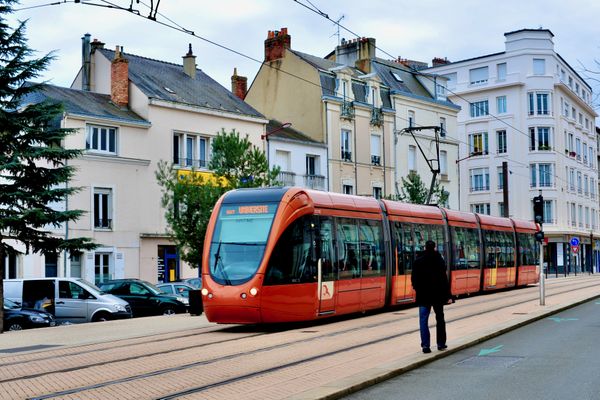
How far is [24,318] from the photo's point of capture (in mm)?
22828

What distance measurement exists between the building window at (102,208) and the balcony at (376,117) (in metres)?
19.7

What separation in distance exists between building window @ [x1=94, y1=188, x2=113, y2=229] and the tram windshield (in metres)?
20.8

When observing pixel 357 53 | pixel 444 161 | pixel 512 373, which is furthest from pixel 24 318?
Result: pixel 444 161

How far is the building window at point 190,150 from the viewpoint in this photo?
4202 cm

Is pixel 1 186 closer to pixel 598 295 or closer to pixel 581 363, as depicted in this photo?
pixel 581 363

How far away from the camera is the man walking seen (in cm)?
1311

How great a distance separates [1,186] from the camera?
20500 mm

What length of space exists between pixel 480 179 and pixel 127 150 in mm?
44462

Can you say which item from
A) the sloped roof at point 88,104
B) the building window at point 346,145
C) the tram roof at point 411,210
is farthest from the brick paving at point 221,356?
the building window at point 346,145

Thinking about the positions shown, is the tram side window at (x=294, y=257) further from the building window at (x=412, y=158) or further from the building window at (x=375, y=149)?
the building window at (x=412, y=158)

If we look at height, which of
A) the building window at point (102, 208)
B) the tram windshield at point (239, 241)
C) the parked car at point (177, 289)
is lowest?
the parked car at point (177, 289)

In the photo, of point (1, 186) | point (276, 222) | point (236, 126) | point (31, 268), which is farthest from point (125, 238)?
point (276, 222)

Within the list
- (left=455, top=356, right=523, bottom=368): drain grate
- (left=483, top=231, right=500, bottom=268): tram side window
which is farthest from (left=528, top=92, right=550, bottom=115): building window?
(left=455, top=356, right=523, bottom=368): drain grate

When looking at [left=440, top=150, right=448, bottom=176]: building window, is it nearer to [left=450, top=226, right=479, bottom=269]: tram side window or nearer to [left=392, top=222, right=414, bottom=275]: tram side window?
[left=450, top=226, right=479, bottom=269]: tram side window
